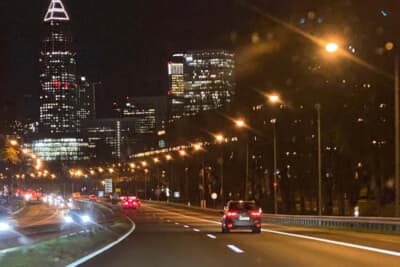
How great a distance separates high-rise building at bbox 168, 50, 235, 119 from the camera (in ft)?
465

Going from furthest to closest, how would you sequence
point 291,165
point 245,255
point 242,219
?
1. point 291,165
2. point 242,219
3. point 245,255

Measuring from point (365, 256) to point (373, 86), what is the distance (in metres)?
35.9

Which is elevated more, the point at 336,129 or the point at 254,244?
the point at 336,129

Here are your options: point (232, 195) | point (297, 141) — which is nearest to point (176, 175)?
point (232, 195)

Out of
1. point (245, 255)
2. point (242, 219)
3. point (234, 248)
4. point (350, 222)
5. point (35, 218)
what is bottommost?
point (35, 218)

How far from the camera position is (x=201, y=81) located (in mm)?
178125

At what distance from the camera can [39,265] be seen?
638 inches

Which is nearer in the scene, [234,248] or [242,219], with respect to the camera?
[234,248]

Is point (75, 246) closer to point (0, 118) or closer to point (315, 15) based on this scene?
point (0, 118)

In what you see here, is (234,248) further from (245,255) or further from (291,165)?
(291,165)

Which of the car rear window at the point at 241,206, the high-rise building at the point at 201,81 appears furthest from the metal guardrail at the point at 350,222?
the high-rise building at the point at 201,81

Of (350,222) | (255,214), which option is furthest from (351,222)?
(255,214)

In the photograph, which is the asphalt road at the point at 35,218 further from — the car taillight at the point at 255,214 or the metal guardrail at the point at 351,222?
the car taillight at the point at 255,214

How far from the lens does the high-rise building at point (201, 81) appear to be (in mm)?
141625
